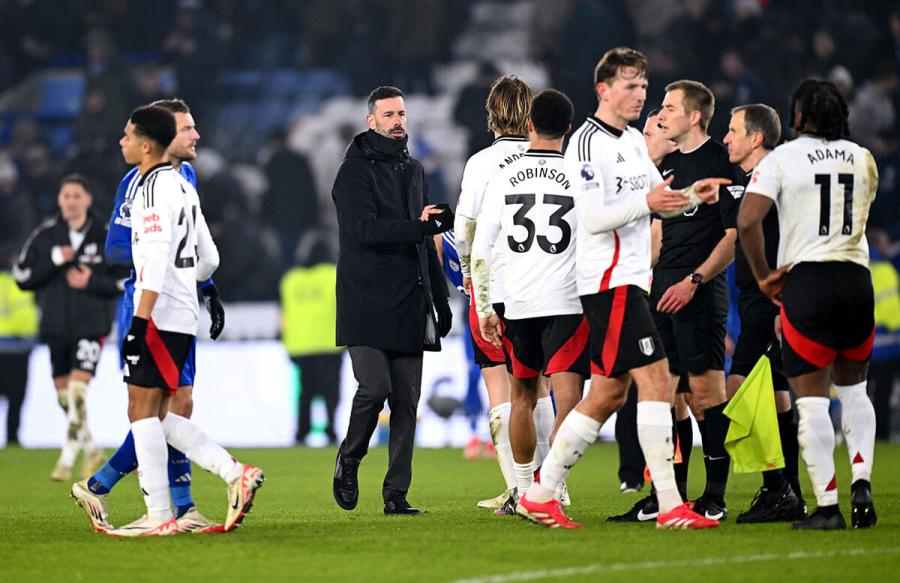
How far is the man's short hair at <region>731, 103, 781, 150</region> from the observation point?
24.4 ft

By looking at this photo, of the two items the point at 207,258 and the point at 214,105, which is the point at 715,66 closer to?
the point at 214,105

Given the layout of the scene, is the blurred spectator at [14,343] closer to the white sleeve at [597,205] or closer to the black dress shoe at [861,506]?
the white sleeve at [597,205]

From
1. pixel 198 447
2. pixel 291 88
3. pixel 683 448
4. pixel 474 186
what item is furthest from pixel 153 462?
pixel 291 88

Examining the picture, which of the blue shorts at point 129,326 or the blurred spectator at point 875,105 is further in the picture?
the blurred spectator at point 875,105

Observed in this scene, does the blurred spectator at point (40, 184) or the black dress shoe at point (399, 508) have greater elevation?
the blurred spectator at point (40, 184)

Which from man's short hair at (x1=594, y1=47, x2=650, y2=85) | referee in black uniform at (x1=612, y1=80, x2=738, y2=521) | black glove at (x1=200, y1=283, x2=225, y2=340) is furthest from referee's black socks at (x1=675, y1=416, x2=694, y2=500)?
black glove at (x1=200, y1=283, x2=225, y2=340)

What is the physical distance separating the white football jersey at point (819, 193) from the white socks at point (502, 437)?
6.99 ft

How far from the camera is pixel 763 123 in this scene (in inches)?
293

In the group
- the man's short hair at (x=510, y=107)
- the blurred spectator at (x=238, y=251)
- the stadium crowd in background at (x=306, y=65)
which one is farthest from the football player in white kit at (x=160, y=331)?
the blurred spectator at (x=238, y=251)

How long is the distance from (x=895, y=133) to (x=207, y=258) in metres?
12.5

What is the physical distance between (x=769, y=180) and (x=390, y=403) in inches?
104

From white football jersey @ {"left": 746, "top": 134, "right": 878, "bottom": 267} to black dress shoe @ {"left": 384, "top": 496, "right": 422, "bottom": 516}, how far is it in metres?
2.53

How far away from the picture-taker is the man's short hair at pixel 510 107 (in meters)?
7.76

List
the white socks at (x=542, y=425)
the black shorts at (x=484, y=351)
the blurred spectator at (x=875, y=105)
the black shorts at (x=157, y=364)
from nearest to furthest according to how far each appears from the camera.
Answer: the black shorts at (x=157, y=364) < the white socks at (x=542, y=425) < the black shorts at (x=484, y=351) < the blurred spectator at (x=875, y=105)
